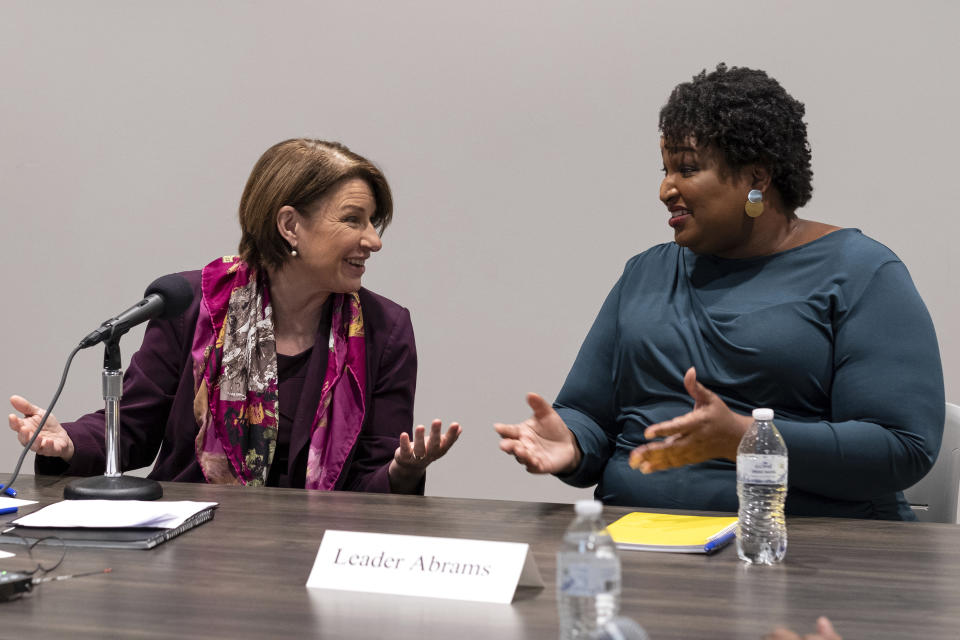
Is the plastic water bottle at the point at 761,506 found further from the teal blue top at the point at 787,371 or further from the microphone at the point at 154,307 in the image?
the microphone at the point at 154,307

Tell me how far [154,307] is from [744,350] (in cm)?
111

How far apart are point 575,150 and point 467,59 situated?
0.47 m

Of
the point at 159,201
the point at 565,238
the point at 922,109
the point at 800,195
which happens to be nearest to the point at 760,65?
the point at 922,109

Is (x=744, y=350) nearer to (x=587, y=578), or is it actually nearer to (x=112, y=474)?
(x=587, y=578)

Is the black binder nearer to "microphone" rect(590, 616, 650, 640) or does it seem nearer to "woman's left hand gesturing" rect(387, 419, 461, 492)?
"woman's left hand gesturing" rect(387, 419, 461, 492)

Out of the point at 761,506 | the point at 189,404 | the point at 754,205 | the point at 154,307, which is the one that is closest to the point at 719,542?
the point at 761,506

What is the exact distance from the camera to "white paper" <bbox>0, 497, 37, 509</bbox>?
175 cm

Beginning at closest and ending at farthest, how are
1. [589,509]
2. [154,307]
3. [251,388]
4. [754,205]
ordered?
[589,509]
[154,307]
[754,205]
[251,388]

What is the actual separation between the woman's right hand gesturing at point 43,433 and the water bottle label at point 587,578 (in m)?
1.46

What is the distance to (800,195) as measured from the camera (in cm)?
209

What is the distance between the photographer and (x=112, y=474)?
1853 mm

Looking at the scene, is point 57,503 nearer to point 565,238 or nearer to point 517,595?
point 517,595

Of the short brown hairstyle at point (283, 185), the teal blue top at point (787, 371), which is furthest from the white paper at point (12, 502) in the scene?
the teal blue top at point (787, 371)

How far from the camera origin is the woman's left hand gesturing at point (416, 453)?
193 centimetres
